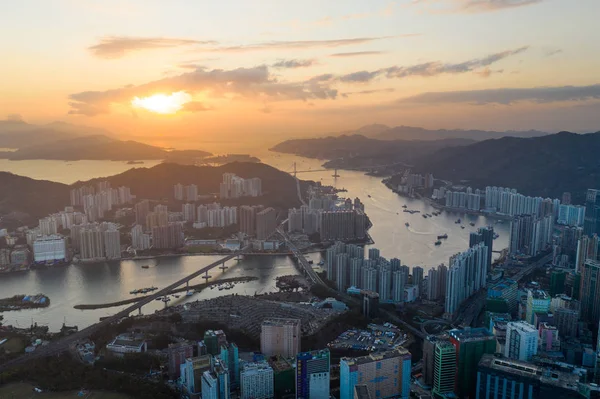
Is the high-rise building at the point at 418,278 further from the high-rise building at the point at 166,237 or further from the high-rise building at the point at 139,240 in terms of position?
the high-rise building at the point at 139,240

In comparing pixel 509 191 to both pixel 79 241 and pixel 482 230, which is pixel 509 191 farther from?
pixel 79 241

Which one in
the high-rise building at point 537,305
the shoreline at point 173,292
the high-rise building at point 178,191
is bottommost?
the shoreline at point 173,292

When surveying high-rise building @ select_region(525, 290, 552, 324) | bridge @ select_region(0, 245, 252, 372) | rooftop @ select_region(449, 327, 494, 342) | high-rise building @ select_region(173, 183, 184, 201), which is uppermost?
high-rise building @ select_region(173, 183, 184, 201)

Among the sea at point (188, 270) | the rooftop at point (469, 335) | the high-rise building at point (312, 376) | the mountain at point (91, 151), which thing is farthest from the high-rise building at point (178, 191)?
the rooftop at point (469, 335)

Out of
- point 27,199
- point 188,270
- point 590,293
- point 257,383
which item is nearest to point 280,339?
point 257,383

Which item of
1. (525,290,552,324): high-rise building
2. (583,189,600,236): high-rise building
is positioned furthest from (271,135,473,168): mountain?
(525,290,552,324): high-rise building

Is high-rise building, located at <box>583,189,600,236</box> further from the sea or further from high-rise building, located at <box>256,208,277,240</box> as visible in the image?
high-rise building, located at <box>256,208,277,240</box>

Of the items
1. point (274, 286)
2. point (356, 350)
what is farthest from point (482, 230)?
point (356, 350)
